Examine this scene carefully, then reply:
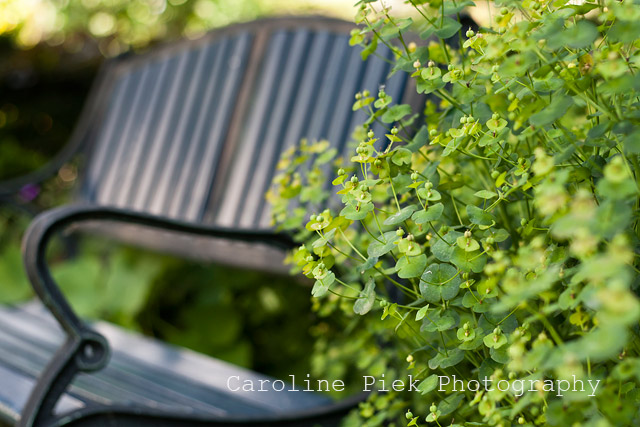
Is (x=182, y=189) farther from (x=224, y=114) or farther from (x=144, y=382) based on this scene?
(x=144, y=382)

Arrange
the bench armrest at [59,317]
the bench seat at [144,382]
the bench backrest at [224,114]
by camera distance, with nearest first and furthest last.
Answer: the bench armrest at [59,317], the bench seat at [144,382], the bench backrest at [224,114]

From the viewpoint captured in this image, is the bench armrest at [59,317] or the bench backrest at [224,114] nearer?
the bench armrest at [59,317]

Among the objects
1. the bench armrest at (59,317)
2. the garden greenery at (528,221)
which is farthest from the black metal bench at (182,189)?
the garden greenery at (528,221)

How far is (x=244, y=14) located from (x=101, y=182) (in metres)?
2.38

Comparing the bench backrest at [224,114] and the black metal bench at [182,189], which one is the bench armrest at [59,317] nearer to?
the black metal bench at [182,189]

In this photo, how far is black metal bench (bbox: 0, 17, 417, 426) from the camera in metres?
1.25

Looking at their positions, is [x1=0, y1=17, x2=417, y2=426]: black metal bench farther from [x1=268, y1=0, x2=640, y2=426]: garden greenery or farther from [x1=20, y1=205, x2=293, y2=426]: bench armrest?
[x1=268, y1=0, x2=640, y2=426]: garden greenery

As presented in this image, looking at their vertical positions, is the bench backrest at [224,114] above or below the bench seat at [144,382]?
above

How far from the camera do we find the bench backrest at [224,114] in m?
1.88

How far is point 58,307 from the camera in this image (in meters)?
1.24

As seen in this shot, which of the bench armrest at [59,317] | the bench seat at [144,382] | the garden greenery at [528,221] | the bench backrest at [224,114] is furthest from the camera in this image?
the bench backrest at [224,114]

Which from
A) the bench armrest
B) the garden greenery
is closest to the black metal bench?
the bench armrest

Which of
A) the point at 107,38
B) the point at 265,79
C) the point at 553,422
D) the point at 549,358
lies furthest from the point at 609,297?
the point at 107,38

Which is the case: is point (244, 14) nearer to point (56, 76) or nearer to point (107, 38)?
point (107, 38)
